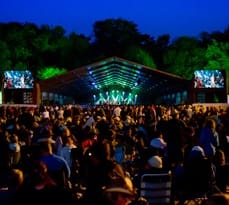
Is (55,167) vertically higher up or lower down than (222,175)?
higher up

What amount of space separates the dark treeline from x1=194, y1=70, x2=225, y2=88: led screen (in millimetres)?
20425

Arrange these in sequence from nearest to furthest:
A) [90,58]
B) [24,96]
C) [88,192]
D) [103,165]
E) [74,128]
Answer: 1. [88,192]
2. [103,165]
3. [74,128]
4. [24,96]
5. [90,58]

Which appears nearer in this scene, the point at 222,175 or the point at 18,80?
the point at 222,175

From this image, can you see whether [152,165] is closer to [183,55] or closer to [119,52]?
[183,55]

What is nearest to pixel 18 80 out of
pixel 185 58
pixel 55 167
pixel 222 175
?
pixel 185 58

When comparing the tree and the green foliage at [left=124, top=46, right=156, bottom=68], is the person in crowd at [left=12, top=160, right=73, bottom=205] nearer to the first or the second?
the tree

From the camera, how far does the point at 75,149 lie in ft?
42.5

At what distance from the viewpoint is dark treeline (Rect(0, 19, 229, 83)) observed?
75.7 m

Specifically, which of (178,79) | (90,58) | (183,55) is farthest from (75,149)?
(90,58)

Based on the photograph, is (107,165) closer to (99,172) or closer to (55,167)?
(99,172)

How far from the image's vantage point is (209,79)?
51094 mm

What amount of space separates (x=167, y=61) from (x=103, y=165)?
72.2 meters

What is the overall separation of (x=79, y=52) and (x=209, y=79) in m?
39.3

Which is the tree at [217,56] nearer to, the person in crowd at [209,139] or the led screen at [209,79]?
the led screen at [209,79]
